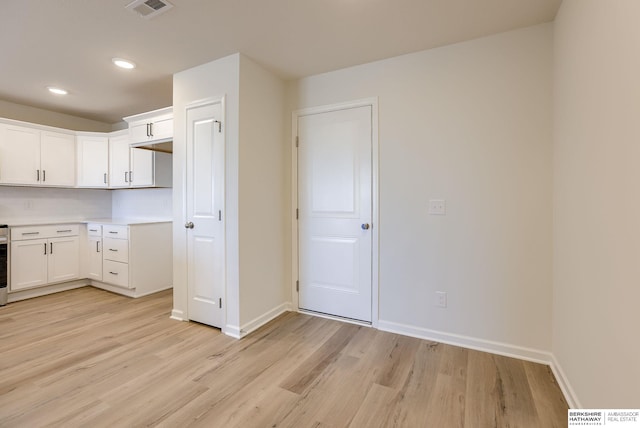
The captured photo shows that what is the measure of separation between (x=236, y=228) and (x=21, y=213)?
11.8 ft

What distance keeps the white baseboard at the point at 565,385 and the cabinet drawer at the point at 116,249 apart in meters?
4.34

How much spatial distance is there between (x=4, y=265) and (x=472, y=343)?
504cm

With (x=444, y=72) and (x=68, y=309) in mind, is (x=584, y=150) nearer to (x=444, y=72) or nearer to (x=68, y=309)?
(x=444, y=72)

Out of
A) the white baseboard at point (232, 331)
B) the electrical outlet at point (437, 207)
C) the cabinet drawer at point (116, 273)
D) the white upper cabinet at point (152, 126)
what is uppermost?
the white upper cabinet at point (152, 126)

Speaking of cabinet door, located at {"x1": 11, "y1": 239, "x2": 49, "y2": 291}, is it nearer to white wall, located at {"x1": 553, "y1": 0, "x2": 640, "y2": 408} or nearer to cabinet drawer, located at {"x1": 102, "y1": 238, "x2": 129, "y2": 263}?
cabinet drawer, located at {"x1": 102, "y1": 238, "x2": 129, "y2": 263}

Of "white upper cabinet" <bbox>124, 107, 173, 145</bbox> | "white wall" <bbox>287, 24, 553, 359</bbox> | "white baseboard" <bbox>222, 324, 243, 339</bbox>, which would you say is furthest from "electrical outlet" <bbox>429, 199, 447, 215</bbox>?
"white upper cabinet" <bbox>124, 107, 173, 145</bbox>

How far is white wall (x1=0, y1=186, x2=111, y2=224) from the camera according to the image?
12.7 feet

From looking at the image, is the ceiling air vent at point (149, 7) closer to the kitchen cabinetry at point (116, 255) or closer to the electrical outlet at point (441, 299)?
the kitchen cabinetry at point (116, 255)

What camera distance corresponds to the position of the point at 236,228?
2592 mm

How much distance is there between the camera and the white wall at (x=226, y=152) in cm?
260

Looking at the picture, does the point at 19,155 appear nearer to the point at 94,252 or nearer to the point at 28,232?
the point at 28,232

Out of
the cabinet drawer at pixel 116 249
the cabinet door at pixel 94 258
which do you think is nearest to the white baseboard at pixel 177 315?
the cabinet drawer at pixel 116 249

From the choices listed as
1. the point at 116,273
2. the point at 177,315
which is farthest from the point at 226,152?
the point at 116,273

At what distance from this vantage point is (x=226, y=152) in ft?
8.63
